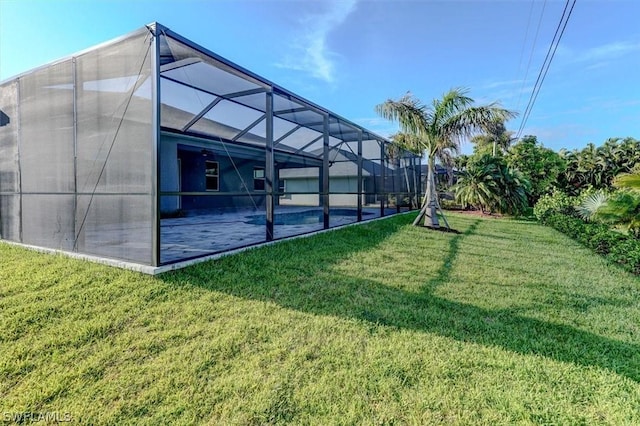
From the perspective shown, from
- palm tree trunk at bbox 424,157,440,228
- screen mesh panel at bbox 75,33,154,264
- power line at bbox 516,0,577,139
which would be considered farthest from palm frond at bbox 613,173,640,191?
screen mesh panel at bbox 75,33,154,264

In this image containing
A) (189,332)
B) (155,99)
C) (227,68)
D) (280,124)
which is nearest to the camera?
(189,332)

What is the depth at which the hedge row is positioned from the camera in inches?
213

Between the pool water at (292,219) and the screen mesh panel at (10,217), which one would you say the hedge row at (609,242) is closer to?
the pool water at (292,219)

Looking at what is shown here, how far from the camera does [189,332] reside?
2.64 metres

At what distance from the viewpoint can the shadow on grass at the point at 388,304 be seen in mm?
2518

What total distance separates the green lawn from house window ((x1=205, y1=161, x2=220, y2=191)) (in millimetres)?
8073

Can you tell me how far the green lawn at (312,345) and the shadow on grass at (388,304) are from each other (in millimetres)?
23

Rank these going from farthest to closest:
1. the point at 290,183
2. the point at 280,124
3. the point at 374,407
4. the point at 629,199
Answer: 1. the point at 290,183
2. the point at 280,124
3. the point at 629,199
4. the point at 374,407

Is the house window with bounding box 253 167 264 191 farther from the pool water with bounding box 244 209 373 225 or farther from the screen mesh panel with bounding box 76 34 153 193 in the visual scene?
the screen mesh panel with bounding box 76 34 153 193

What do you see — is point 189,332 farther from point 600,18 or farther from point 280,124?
point 600,18

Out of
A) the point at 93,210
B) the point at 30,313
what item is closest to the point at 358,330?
the point at 30,313

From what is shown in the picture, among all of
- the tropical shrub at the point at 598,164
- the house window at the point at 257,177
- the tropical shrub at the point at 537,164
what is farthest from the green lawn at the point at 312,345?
the tropical shrub at the point at 598,164

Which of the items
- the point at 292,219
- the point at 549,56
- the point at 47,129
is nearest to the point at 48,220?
the point at 47,129

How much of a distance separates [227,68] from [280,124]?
15.4ft
